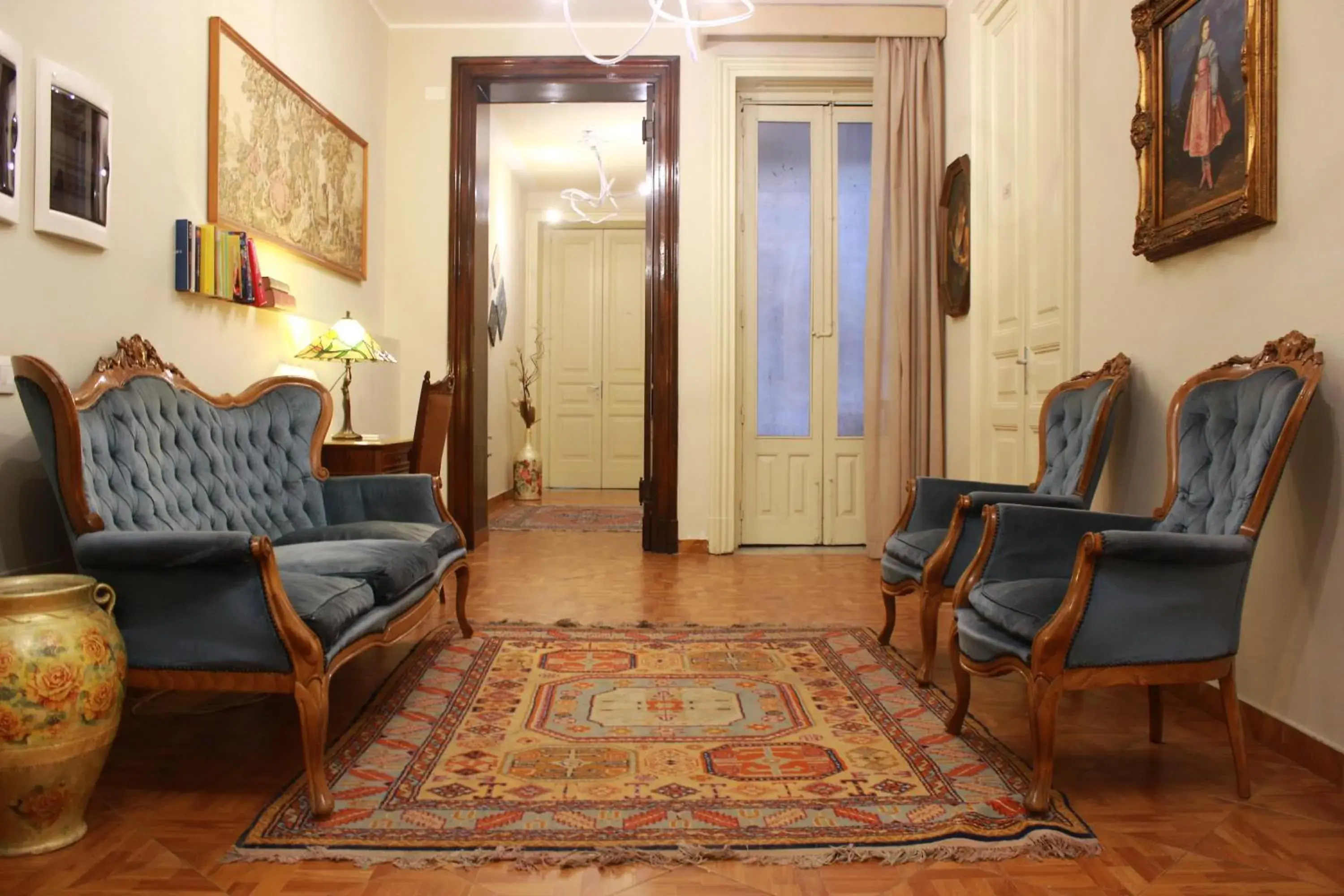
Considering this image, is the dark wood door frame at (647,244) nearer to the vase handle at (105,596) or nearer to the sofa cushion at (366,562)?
the sofa cushion at (366,562)

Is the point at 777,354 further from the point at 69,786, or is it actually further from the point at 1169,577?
the point at 69,786

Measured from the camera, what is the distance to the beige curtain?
528cm

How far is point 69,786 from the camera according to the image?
1803 mm

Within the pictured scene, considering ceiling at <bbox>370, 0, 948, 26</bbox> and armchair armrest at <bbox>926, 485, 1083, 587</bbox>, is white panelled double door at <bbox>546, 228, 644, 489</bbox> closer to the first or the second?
ceiling at <bbox>370, 0, 948, 26</bbox>

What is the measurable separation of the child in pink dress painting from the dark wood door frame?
3.21 metres

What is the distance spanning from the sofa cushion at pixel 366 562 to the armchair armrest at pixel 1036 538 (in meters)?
1.55

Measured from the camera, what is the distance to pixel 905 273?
5301 millimetres

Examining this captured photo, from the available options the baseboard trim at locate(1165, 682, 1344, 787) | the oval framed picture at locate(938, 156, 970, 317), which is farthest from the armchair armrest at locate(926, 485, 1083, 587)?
the oval framed picture at locate(938, 156, 970, 317)

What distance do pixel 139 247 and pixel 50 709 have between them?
70.9 inches

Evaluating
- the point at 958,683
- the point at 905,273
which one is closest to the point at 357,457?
the point at 958,683

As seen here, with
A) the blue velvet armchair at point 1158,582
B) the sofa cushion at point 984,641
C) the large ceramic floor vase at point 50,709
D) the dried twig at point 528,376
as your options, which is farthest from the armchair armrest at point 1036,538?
the dried twig at point 528,376

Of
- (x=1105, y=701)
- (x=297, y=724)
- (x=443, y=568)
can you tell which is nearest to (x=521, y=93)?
(x=443, y=568)

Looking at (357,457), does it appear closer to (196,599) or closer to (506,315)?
(196,599)

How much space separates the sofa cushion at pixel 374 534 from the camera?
119 inches
